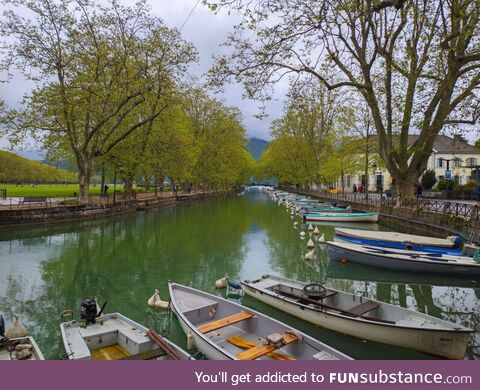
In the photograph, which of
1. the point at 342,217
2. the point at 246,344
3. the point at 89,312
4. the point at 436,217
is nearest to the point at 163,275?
the point at 89,312

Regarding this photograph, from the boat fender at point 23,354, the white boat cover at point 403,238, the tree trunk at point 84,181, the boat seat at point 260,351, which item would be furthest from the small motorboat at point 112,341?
the tree trunk at point 84,181

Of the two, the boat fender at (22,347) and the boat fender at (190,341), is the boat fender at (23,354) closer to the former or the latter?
the boat fender at (22,347)

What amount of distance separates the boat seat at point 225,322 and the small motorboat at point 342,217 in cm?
2698

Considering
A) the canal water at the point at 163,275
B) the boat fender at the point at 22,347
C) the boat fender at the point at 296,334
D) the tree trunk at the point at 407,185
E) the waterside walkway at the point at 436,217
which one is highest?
the tree trunk at the point at 407,185

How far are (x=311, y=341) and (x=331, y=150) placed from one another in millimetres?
57242

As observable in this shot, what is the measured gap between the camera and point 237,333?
8414 millimetres

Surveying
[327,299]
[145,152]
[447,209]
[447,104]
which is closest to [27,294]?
[327,299]

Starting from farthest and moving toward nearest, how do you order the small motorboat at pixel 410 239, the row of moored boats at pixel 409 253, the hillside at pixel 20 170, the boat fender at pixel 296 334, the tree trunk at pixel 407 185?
the hillside at pixel 20 170 < the tree trunk at pixel 407 185 < the small motorboat at pixel 410 239 < the row of moored boats at pixel 409 253 < the boat fender at pixel 296 334

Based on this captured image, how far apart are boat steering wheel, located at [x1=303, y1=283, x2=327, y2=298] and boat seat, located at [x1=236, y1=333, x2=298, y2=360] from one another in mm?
2698

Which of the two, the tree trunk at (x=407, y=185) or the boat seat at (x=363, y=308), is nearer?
the boat seat at (x=363, y=308)

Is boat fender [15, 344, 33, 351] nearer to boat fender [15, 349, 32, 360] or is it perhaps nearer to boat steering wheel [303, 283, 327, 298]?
boat fender [15, 349, 32, 360]

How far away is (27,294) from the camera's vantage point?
12.4 meters

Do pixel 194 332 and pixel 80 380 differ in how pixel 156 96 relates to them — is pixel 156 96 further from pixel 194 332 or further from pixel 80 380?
pixel 80 380

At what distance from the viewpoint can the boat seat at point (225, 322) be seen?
804 centimetres
